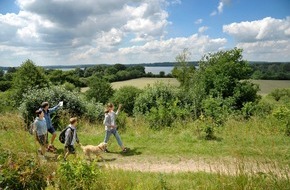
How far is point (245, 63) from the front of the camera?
869 inches

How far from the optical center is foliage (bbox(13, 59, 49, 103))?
1004 inches

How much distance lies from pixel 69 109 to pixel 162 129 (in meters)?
5.60

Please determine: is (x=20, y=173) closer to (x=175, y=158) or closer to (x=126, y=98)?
(x=175, y=158)

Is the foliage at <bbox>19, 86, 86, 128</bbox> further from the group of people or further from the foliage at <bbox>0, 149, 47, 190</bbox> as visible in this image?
the foliage at <bbox>0, 149, 47, 190</bbox>

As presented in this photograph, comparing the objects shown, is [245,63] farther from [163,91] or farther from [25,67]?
[25,67]

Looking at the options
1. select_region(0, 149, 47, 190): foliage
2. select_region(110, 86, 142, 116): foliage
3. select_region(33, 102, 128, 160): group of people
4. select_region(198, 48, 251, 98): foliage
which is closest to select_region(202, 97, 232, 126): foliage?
select_region(198, 48, 251, 98): foliage

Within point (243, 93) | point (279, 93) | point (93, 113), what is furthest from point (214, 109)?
point (279, 93)

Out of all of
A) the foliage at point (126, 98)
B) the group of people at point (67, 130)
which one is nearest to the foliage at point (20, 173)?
the group of people at point (67, 130)

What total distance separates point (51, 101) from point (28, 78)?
10277 millimetres

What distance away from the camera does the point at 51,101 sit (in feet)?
55.5

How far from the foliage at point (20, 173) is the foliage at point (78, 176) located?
0.44 meters

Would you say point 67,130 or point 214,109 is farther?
point 214,109

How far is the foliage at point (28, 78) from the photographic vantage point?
25.5 meters

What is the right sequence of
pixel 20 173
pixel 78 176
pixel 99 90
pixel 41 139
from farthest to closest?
pixel 99 90 < pixel 41 139 < pixel 20 173 < pixel 78 176
